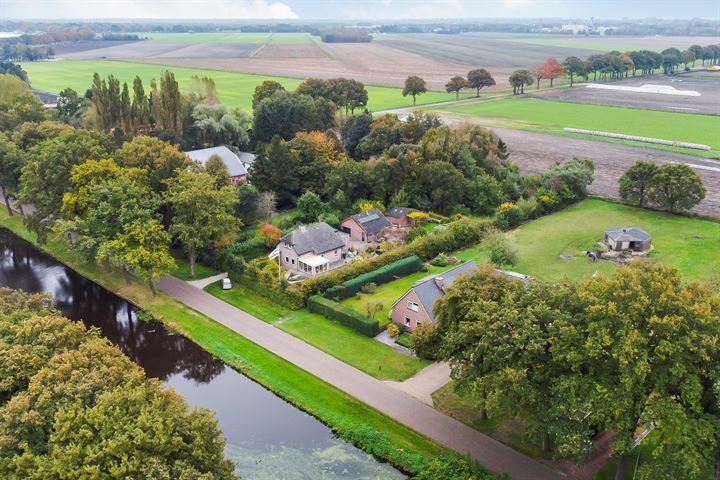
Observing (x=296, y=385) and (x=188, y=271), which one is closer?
(x=296, y=385)

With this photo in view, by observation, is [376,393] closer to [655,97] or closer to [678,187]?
[678,187]

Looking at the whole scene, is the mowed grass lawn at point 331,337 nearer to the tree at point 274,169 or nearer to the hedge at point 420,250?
the hedge at point 420,250

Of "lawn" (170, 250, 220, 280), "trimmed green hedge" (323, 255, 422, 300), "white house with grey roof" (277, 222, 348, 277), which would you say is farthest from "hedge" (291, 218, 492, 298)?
"lawn" (170, 250, 220, 280)

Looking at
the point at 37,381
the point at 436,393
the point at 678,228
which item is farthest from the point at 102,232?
the point at 678,228

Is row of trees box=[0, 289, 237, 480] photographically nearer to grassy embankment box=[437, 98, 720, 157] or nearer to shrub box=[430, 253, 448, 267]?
shrub box=[430, 253, 448, 267]

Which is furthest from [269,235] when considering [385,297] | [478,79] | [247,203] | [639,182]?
[478,79]

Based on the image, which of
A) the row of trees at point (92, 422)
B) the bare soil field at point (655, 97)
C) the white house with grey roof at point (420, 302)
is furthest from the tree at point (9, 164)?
the bare soil field at point (655, 97)

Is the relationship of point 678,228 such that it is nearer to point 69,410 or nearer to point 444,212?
point 444,212

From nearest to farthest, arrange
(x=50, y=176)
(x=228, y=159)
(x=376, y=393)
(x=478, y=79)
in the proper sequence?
(x=376, y=393), (x=50, y=176), (x=228, y=159), (x=478, y=79)
